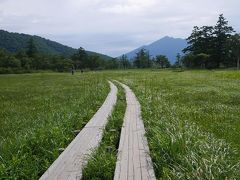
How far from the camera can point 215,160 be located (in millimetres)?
7348

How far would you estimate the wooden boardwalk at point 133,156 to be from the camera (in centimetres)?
770

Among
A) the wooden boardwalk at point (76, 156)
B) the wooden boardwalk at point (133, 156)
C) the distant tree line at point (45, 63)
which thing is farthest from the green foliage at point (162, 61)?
the wooden boardwalk at point (133, 156)

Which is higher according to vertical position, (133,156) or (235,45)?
(235,45)

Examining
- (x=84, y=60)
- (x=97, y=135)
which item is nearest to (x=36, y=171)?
(x=97, y=135)

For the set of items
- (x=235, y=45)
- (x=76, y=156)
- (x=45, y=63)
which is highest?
(x=235, y=45)

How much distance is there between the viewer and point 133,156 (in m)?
9.02

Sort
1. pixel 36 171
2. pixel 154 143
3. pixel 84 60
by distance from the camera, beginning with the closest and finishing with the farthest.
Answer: pixel 36 171 < pixel 154 143 < pixel 84 60

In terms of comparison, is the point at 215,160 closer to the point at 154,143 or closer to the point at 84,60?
the point at 154,143

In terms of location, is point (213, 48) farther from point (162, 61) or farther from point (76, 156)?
point (76, 156)

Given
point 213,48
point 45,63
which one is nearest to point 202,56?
point 213,48

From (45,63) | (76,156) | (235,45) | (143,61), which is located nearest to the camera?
(76,156)

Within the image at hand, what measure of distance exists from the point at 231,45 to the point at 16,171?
124m

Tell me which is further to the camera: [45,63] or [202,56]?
[45,63]

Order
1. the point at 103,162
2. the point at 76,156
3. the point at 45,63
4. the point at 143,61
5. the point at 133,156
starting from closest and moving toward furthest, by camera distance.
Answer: the point at 103,162 → the point at 133,156 → the point at 76,156 → the point at 45,63 → the point at 143,61
